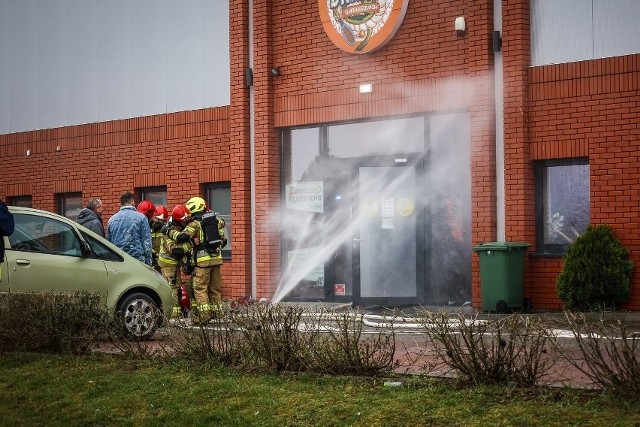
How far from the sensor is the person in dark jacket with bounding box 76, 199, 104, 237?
51.2 ft

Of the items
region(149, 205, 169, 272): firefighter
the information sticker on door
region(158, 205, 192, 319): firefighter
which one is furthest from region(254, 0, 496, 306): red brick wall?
region(158, 205, 192, 319): firefighter

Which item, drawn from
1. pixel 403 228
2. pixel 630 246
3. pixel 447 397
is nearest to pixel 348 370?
pixel 447 397

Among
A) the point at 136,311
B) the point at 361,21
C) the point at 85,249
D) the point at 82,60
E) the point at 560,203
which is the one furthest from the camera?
the point at 82,60

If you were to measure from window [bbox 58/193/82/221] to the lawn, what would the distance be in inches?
579

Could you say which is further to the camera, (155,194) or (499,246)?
(155,194)

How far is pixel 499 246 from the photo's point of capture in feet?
51.6

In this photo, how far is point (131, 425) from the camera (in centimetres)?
754

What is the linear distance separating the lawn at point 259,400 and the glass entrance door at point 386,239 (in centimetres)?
868

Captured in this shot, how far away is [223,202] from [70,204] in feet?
17.5

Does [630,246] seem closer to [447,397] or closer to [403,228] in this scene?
[403,228]

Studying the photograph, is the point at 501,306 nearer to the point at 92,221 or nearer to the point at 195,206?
the point at 195,206

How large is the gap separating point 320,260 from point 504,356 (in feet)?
38.6

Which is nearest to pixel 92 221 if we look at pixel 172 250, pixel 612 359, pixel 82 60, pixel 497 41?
pixel 172 250

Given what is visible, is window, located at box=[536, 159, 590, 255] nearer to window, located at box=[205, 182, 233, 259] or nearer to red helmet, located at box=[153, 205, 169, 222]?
red helmet, located at box=[153, 205, 169, 222]
